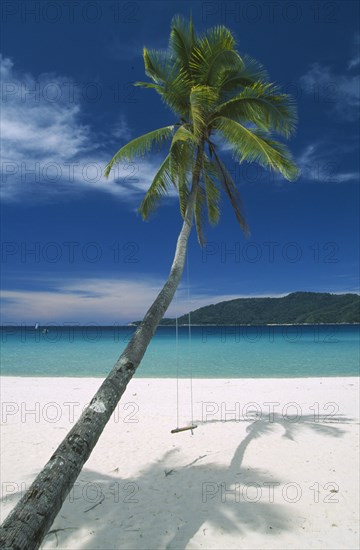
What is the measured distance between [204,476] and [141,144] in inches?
257

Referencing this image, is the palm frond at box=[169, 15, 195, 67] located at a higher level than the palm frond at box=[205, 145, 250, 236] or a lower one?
higher

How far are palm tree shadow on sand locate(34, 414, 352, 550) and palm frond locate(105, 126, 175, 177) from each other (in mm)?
6072

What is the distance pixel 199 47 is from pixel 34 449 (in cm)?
885

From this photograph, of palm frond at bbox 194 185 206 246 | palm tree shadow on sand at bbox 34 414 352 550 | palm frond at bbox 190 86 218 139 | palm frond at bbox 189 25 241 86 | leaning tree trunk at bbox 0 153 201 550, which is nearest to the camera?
leaning tree trunk at bbox 0 153 201 550

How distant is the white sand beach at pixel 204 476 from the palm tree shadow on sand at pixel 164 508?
14 mm

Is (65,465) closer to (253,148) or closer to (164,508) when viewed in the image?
(164,508)

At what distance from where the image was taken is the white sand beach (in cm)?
430

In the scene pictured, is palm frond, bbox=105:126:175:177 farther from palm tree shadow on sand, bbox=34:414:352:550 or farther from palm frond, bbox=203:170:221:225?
palm tree shadow on sand, bbox=34:414:352:550

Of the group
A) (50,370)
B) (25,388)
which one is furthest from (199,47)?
(50,370)

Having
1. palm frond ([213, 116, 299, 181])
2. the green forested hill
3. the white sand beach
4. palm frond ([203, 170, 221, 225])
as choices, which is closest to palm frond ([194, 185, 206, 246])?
palm frond ([203, 170, 221, 225])

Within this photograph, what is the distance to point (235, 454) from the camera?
22.3ft

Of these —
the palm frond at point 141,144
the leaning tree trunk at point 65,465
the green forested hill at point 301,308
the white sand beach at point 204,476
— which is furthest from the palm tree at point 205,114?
the green forested hill at point 301,308

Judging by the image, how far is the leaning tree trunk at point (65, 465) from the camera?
229cm

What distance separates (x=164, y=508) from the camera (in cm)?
490
